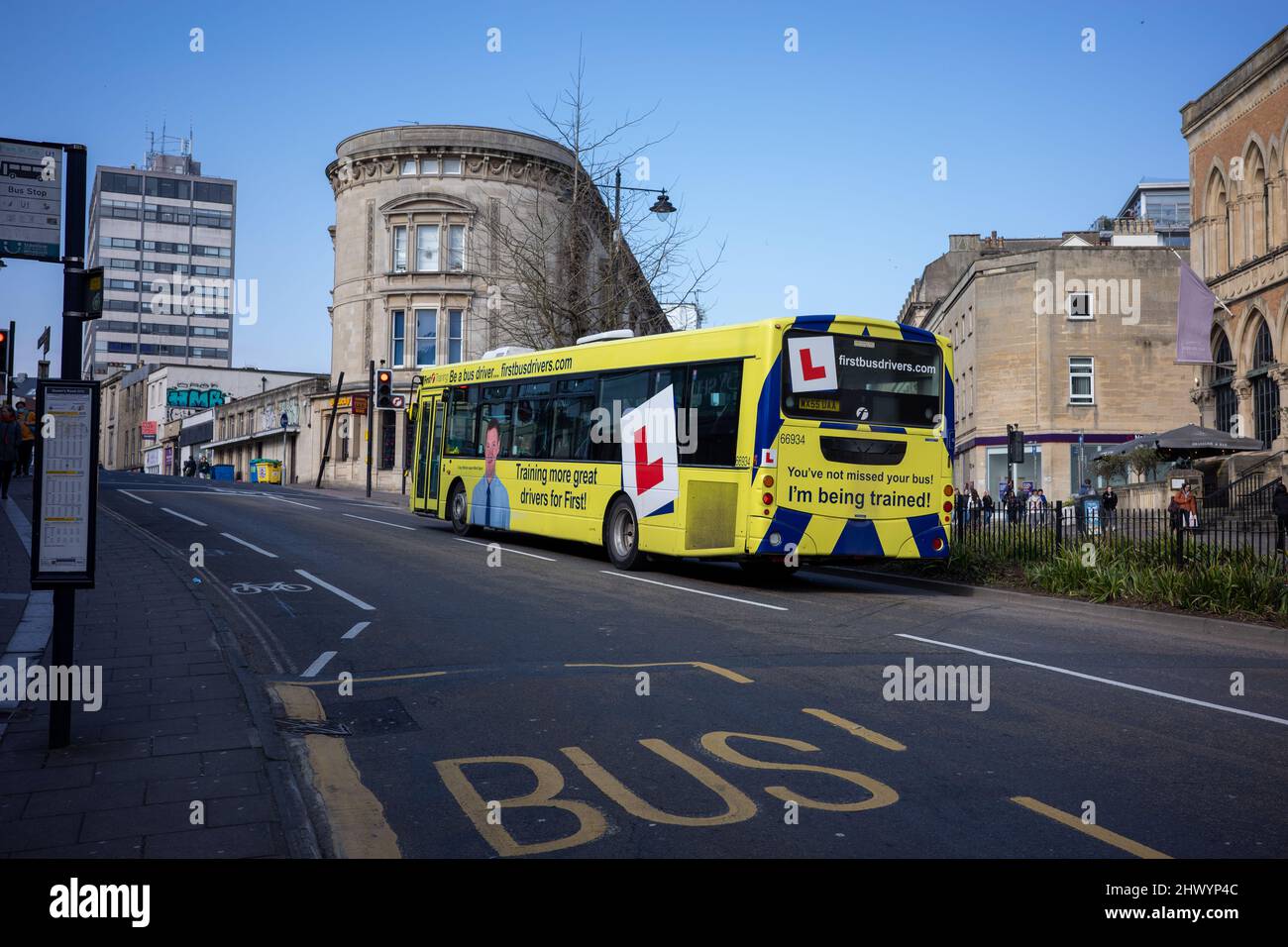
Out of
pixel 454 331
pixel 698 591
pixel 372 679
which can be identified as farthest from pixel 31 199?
pixel 454 331

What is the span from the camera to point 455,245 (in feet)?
175

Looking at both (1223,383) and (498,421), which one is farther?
(1223,383)

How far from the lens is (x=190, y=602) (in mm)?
11484

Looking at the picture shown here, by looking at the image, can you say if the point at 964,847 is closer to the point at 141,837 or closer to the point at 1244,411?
the point at 141,837

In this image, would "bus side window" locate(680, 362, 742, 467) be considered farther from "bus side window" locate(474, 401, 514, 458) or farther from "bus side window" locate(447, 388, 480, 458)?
"bus side window" locate(447, 388, 480, 458)

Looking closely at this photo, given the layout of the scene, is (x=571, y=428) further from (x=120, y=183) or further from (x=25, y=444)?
(x=120, y=183)

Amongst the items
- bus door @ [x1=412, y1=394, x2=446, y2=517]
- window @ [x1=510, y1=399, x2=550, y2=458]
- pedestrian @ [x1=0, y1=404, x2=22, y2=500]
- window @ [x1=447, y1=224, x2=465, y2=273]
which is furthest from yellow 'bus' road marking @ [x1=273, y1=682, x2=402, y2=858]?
window @ [x1=447, y1=224, x2=465, y2=273]

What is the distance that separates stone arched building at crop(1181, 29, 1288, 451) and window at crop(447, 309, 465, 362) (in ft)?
104

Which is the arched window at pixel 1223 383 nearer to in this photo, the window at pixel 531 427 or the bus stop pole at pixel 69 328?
the window at pixel 531 427

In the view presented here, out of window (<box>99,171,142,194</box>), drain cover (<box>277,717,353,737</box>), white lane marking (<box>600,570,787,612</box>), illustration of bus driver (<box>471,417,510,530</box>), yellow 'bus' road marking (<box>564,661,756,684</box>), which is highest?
window (<box>99,171,142,194</box>)

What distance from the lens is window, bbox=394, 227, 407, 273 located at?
177ft

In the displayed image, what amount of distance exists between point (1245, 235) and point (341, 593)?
3165 centimetres

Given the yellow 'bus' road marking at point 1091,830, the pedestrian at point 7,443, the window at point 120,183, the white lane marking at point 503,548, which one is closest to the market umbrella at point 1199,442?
the white lane marking at point 503,548
